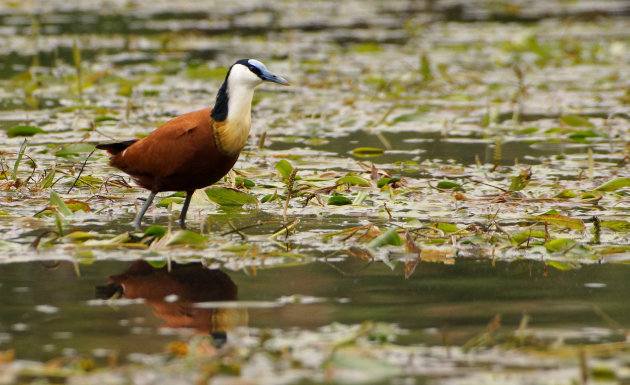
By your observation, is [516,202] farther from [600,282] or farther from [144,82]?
[144,82]

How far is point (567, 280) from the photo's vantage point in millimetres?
5074

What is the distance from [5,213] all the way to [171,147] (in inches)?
44.0

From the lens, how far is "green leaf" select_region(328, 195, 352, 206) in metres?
6.75

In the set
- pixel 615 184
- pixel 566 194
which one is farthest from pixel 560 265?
pixel 615 184

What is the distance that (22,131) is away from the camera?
9008mm

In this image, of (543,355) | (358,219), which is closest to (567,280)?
(543,355)

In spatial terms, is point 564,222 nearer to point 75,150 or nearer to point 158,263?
point 158,263

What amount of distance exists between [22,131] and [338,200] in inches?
140

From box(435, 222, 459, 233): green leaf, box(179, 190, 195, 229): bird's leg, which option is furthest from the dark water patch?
box(179, 190, 195, 229): bird's leg

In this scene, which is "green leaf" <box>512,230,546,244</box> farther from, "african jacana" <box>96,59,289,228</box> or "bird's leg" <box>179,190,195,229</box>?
"bird's leg" <box>179,190,195,229</box>

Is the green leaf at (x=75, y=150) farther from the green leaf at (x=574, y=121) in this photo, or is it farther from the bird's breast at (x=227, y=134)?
the green leaf at (x=574, y=121)

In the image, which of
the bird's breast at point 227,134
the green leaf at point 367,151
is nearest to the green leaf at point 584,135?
the green leaf at point 367,151

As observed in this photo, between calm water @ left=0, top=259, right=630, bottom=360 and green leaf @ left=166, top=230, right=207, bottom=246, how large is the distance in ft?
0.95

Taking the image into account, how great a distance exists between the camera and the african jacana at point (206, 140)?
589cm
